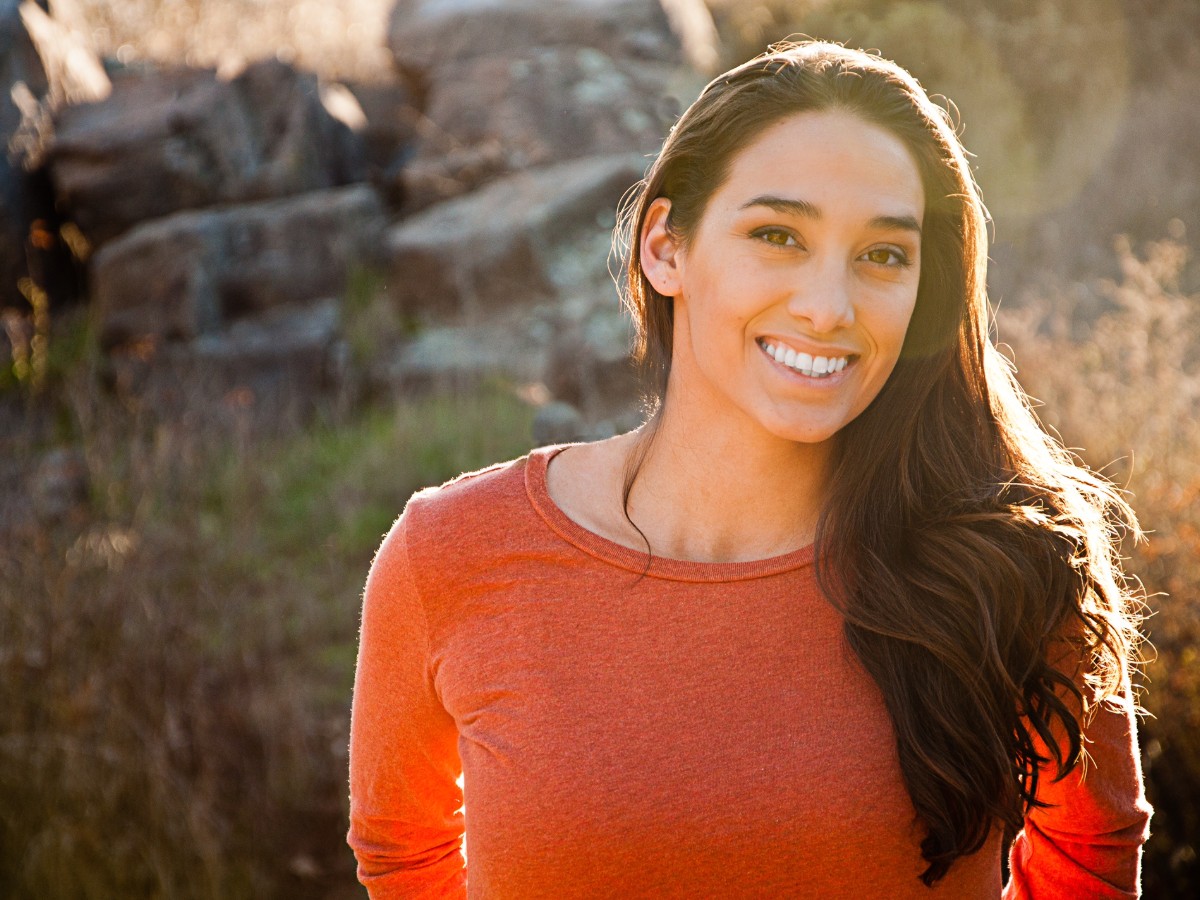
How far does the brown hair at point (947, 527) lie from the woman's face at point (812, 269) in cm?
6

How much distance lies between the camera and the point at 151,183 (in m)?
8.49

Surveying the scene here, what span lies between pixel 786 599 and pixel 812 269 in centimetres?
55

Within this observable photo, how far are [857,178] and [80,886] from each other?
10.7 feet

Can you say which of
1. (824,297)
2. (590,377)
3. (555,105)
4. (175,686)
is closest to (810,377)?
(824,297)

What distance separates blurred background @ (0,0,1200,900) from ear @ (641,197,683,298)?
7.74 ft

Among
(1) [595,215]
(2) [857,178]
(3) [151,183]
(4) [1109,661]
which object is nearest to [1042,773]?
(4) [1109,661]

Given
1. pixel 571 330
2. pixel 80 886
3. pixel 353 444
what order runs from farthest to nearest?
pixel 571 330
pixel 353 444
pixel 80 886

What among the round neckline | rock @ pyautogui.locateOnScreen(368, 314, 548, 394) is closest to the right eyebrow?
the round neckline

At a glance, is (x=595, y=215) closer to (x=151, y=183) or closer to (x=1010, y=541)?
(x=151, y=183)

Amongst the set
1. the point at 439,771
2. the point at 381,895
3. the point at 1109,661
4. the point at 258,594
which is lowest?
the point at 258,594

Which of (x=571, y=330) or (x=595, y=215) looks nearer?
(x=571, y=330)

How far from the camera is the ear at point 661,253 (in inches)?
80.8

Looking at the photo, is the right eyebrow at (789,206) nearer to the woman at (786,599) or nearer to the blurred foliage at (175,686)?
the woman at (786,599)

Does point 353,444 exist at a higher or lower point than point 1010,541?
lower
